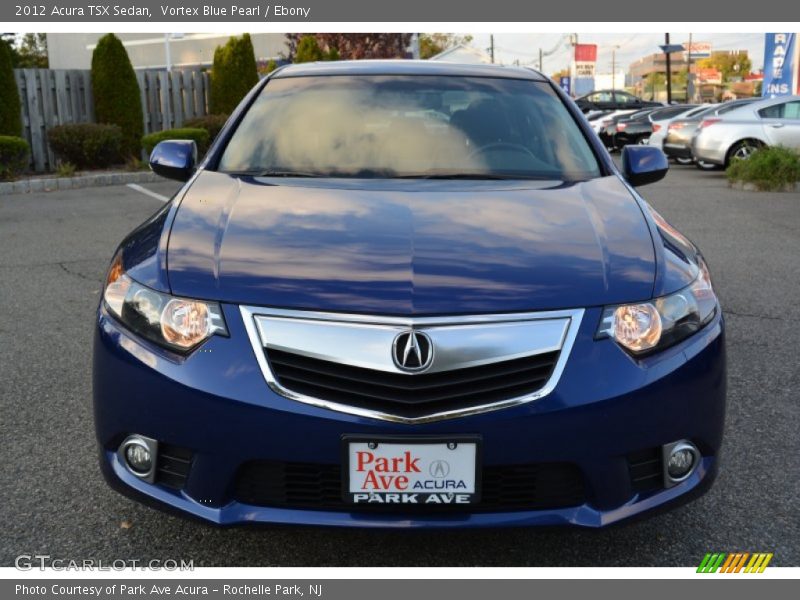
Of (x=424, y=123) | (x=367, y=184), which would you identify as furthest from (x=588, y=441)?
(x=424, y=123)

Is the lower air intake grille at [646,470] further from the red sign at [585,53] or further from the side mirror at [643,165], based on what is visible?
the red sign at [585,53]

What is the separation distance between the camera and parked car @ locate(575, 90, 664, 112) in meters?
32.9

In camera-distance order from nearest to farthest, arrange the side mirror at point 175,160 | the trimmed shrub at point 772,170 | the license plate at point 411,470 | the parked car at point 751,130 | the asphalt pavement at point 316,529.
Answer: the license plate at point 411,470, the asphalt pavement at point 316,529, the side mirror at point 175,160, the trimmed shrub at point 772,170, the parked car at point 751,130

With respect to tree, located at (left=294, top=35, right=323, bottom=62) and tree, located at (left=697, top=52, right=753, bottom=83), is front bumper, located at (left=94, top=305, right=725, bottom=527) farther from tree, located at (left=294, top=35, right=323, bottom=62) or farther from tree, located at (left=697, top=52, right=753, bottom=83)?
tree, located at (left=697, top=52, right=753, bottom=83)

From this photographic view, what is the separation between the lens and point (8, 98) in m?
15.0

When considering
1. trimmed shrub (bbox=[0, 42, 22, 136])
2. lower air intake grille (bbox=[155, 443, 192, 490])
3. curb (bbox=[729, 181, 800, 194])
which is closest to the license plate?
lower air intake grille (bbox=[155, 443, 192, 490])

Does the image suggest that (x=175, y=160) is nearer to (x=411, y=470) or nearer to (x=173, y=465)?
(x=173, y=465)

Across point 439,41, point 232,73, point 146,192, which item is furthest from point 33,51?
point 146,192

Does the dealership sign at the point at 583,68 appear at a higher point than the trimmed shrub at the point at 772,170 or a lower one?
higher

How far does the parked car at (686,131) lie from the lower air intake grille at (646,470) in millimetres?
15191

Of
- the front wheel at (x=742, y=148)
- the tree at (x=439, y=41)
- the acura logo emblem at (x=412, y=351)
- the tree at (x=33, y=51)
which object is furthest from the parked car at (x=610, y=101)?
the acura logo emblem at (x=412, y=351)

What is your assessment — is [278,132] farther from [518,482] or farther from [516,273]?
[518,482]

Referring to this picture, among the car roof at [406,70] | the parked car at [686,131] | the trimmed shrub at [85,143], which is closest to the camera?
the car roof at [406,70]

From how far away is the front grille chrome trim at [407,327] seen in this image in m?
2.26
